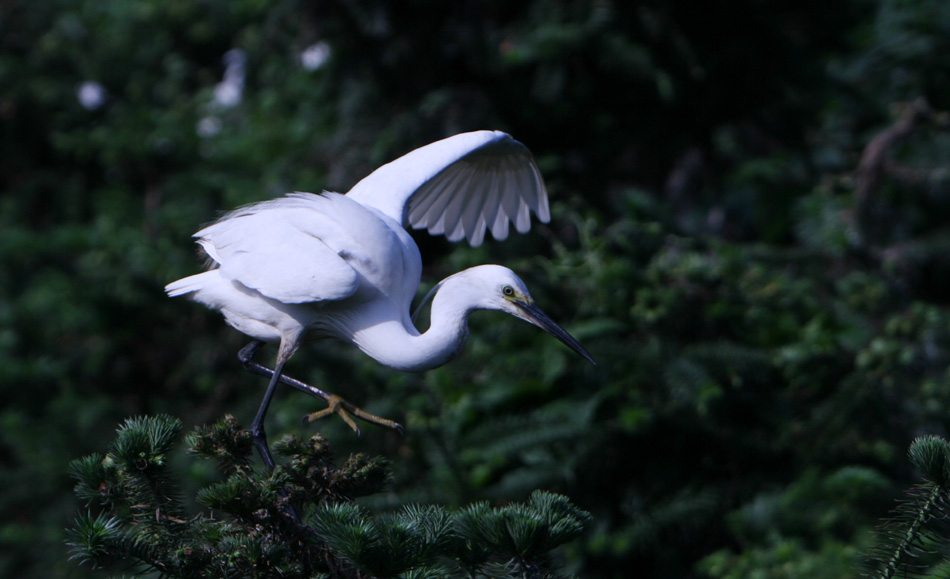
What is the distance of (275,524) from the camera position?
140cm

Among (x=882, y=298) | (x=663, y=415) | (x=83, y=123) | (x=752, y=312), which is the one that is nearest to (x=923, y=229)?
(x=882, y=298)

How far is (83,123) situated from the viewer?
17.6ft

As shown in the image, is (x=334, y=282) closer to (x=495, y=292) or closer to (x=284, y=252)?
(x=284, y=252)

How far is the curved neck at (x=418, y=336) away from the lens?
186 centimetres

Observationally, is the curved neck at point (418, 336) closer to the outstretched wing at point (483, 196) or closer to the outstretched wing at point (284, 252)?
the outstretched wing at point (284, 252)

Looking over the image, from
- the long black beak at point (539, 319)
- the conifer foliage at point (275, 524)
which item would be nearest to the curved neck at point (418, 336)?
the long black beak at point (539, 319)

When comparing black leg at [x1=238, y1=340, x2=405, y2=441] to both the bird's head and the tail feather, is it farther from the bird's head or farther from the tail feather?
the bird's head

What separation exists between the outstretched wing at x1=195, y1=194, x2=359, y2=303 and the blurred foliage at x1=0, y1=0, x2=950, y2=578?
2.92 feet

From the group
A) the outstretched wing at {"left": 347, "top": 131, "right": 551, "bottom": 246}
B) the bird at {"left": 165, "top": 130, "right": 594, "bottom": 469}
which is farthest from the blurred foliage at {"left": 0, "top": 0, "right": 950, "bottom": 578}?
the bird at {"left": 165, "top": 130, "right": 594, "bottom": 469}

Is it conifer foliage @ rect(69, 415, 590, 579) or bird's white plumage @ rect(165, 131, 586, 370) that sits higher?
bird's white plumage @ rect(165, 131, 586, 370)

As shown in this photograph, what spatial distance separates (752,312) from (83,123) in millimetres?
4389

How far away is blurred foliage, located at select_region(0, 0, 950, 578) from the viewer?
9.55 ft

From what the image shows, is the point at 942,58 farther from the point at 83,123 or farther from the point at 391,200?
the point at 83,123

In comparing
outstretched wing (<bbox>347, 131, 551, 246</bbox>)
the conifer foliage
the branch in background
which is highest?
the branch in background
